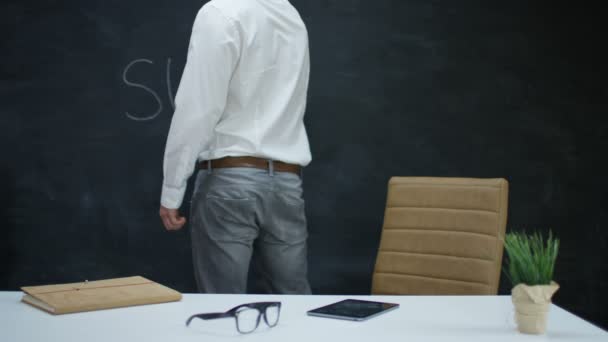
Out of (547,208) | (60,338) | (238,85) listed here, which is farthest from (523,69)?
(60,338)

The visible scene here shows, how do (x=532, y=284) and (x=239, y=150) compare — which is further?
(x=239, y=150)

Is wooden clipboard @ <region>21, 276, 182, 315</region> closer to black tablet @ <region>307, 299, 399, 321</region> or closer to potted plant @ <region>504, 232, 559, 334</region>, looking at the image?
black tablet @ <region>307, 299, 399, 321</region>

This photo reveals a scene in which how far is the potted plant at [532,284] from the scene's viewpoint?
122 cm

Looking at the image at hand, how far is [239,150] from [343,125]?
1016 millimetres

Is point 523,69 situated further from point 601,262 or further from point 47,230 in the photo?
point 47,230

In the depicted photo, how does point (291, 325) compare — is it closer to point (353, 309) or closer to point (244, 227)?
point (353, 309)

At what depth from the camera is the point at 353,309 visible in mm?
1414

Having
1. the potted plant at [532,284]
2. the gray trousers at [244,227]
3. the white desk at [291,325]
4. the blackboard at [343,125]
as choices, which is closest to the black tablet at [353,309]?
the white desk at [291,325]

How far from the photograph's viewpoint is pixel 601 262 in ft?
10.1

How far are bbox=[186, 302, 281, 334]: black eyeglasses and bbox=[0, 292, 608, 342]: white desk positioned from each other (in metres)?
0.02

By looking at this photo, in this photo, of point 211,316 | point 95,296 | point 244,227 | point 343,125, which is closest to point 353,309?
point 211,316

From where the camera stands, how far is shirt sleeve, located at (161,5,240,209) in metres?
2.09

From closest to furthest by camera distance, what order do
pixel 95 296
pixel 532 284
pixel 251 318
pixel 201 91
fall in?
pixel 532 284 → pixel 251 318 → pixel 95 296 → pixel 201 91

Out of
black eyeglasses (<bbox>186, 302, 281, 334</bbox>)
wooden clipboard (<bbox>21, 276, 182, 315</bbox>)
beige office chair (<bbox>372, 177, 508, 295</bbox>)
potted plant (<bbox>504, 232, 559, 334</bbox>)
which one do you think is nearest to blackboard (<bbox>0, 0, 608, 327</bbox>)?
beige office chair (<bbox>372, 177, 508, 295</bbox>)
